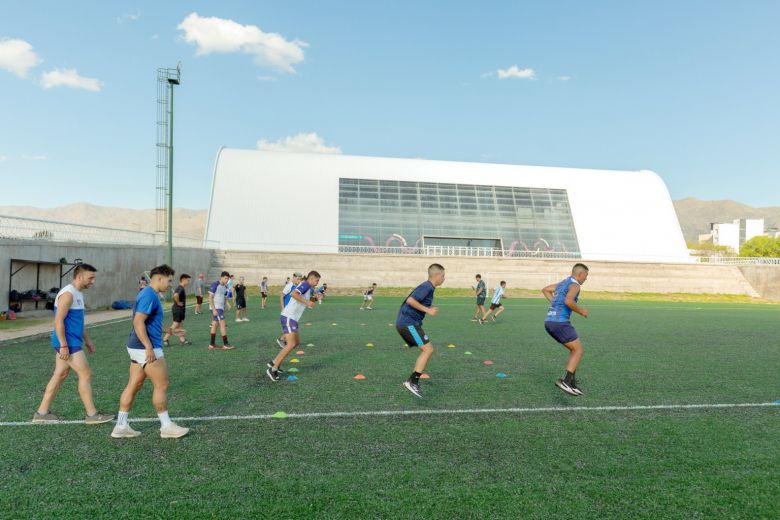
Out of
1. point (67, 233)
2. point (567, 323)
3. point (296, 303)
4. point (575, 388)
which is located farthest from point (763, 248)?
point (67, 233)

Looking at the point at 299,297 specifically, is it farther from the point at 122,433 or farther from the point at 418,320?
the point at 122,433

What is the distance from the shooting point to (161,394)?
529 centimetres

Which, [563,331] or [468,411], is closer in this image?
[468,411]

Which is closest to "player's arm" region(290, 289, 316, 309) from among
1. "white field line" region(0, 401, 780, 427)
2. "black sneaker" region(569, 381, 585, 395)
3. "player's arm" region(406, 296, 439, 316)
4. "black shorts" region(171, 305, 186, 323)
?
"player's arm" region(406, 296, 439, 316)

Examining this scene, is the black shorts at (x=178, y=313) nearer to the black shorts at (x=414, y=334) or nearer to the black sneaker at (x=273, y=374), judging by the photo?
the black sneaker at (x=273, y=374)

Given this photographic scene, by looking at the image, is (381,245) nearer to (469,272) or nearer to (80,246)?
(469,272)

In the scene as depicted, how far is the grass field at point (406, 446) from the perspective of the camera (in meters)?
3.92

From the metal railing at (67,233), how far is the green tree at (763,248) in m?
99.5

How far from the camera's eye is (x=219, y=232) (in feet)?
140

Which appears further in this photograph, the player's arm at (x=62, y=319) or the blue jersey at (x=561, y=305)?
the blue jersey at (x=561, y=305)

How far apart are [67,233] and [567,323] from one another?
20827mm

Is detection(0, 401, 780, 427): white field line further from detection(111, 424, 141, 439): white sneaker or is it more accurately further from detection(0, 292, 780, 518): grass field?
detection(111, 424, 141, 439): white sneaker

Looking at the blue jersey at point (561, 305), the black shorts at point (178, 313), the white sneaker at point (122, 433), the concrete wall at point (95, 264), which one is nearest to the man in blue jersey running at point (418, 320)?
the blue jersey at point (561, 305)

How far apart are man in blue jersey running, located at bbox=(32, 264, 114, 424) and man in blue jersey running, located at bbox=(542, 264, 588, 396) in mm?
6366
